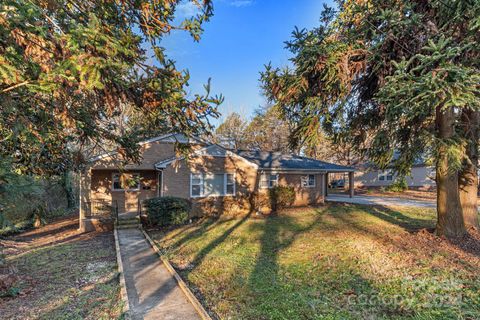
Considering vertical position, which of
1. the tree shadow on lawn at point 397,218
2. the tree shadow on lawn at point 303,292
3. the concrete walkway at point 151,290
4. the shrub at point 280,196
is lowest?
the concrete walkway at point 151,290

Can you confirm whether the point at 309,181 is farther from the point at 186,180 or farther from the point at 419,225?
the point at 186,180

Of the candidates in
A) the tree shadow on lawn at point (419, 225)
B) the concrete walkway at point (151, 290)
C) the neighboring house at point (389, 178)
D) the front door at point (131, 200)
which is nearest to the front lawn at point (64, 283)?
the concrete walkway at point (151, 290)

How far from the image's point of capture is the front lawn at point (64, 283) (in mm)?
4988

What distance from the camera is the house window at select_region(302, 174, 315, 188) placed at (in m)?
20.3

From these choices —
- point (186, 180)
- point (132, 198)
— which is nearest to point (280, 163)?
point (186, 180)

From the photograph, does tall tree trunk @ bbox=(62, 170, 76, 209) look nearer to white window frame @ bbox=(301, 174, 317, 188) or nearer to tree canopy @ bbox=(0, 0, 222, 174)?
tree canopy @ bbox=(0, 0, 222, 174)

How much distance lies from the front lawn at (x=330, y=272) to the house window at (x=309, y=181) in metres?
8.21

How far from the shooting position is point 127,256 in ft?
28.0

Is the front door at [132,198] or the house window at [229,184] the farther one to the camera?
the house window at [229,184]

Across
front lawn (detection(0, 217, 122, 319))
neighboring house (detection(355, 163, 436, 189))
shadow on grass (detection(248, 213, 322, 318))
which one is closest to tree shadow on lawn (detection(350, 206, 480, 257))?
shadow on grass (detection(248, 213, 322, 318))

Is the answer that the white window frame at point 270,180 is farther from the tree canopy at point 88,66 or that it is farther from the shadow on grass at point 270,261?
the tree canopy at point 88,66

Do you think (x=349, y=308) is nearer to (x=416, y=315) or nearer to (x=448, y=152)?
(x=416, y=315)

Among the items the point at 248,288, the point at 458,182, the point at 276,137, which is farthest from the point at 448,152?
the point at 276,137

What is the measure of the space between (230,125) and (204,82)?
30.7m
